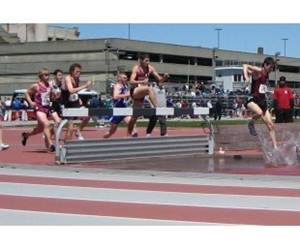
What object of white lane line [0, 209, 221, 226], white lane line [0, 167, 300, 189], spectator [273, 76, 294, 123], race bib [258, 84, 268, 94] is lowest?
white lane line [0, 209, 221, 226]

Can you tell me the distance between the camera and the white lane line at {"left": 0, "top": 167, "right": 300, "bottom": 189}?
10453mm

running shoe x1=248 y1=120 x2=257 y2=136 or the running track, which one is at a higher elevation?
running shoe x1=248 y1=120 x2=257 y2=136

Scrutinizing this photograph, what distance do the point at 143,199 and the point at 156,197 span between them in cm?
23

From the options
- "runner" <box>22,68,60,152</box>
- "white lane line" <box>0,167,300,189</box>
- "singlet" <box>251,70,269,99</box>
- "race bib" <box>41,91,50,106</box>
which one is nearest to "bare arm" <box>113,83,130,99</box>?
"runner" <box>22,68,60,152</box>

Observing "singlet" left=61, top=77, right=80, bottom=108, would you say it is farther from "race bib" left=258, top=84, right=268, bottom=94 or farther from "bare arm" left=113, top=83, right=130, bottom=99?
"race bib" left=258, top=84, right=268, bottom=94

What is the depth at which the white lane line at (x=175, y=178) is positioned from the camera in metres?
10.5

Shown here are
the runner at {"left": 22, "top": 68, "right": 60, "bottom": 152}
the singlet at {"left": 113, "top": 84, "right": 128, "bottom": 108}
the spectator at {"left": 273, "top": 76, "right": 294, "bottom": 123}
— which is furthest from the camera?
the spectator at {"left": 273, "top": 76, "right": 294, "bottom": 123}

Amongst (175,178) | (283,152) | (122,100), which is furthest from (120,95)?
(175,178)

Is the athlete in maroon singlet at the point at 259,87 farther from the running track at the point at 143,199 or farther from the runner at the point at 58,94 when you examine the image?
the running track at the point at 143,199

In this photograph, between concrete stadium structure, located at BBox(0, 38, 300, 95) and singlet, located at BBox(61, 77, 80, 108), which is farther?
concrete stadium structure, located at BBox(0, 38, 300, 95)

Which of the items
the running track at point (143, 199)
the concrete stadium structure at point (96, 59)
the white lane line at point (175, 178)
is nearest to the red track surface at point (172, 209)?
the running track at point (143, 199)

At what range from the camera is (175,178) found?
11070 millimetres
